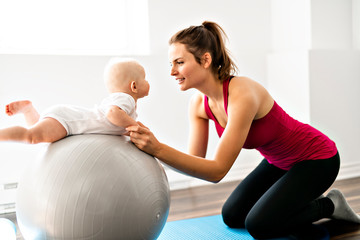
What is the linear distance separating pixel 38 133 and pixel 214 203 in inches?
64.5

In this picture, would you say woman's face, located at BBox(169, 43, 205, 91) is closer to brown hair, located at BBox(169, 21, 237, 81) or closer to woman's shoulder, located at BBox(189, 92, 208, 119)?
brown hair, located at BBox(169, 21, 237, 81)

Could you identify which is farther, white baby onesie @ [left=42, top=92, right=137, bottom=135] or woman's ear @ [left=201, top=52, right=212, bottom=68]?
woman's ear @ [left=201, top=52, right=212, bottom=68]

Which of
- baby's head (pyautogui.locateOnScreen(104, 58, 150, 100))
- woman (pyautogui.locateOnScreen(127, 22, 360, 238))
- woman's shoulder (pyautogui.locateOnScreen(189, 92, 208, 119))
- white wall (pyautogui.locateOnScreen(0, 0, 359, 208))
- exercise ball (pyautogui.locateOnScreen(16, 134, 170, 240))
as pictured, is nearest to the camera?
exercise ball (pyautogui.locateOnScreen(16, 134, 170, 240))

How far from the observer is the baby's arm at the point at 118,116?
60.1 inches

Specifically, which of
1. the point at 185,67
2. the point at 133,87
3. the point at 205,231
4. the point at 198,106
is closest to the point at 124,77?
the point at 133,87

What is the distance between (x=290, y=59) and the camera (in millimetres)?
3482

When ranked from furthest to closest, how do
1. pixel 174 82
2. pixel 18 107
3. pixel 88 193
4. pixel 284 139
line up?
pixel 174 82
pixel 284 139
pixel 18 107
pixel 88 193

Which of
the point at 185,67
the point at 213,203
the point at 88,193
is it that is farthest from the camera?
Result: the point at 213,203

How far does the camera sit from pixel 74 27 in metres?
3.28

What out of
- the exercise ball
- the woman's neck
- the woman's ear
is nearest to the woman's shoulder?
the woman's neck

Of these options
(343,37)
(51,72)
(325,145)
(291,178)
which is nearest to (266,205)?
(291,178)

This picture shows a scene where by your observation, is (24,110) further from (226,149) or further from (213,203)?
(213,203)

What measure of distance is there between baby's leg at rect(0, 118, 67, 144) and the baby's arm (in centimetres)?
19

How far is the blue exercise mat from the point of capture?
2.04 m
